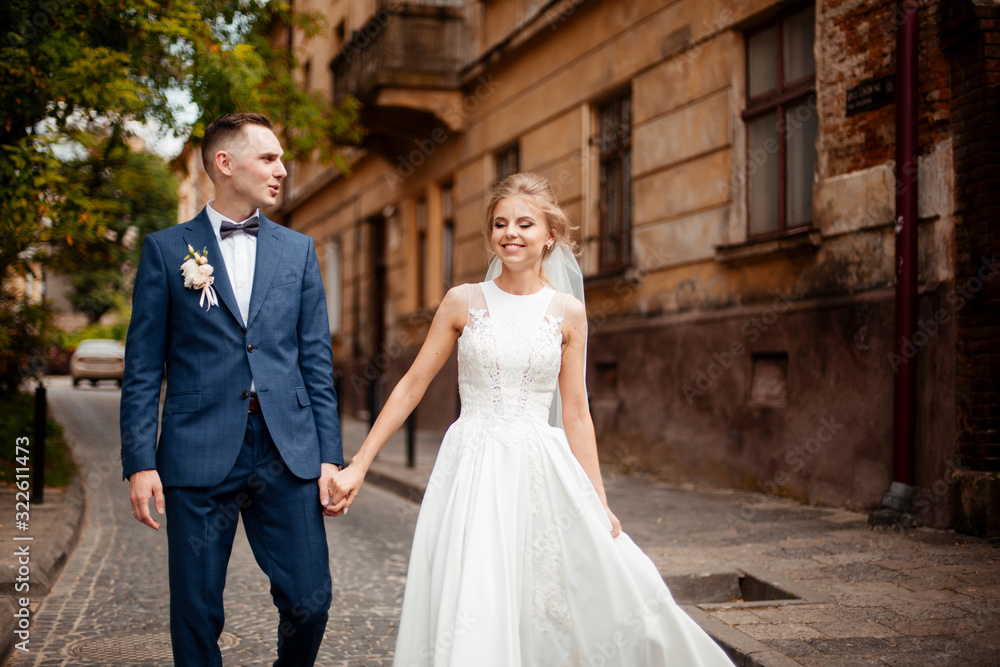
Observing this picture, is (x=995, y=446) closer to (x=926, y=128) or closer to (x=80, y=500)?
(x=926, y=128)

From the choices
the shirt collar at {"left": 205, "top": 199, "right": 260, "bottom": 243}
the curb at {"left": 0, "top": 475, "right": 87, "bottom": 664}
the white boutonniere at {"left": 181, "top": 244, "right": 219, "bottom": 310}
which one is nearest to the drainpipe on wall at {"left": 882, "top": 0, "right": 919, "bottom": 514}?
the shirt collar at {"left": 205, "top": 199, "right": 260, "bottom": 243}

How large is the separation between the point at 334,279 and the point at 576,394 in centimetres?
2046

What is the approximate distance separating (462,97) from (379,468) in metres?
7.30

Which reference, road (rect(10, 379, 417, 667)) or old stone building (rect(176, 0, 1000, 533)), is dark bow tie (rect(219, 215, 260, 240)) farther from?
old stone building (rect(176, 0, 1000, 533))

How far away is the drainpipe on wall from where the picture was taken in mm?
6859

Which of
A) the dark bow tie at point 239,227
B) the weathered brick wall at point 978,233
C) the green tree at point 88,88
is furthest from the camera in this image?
the green tree at point 88,88

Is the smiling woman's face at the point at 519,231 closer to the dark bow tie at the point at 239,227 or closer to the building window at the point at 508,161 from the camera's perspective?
the dark bow tie at the point at 239,227

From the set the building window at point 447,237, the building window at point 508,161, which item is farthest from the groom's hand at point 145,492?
the building window at point 447,237

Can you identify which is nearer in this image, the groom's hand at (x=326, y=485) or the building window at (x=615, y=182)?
Result: the groom's hand at (x=326, y=485)

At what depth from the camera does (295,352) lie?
315 cm

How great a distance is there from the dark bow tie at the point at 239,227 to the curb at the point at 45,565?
7.61 feet

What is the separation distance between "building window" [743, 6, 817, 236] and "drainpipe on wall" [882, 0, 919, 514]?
131 centimetres

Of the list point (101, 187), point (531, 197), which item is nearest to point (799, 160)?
point (531, 197)

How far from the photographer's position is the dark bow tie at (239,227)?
10.4ft
